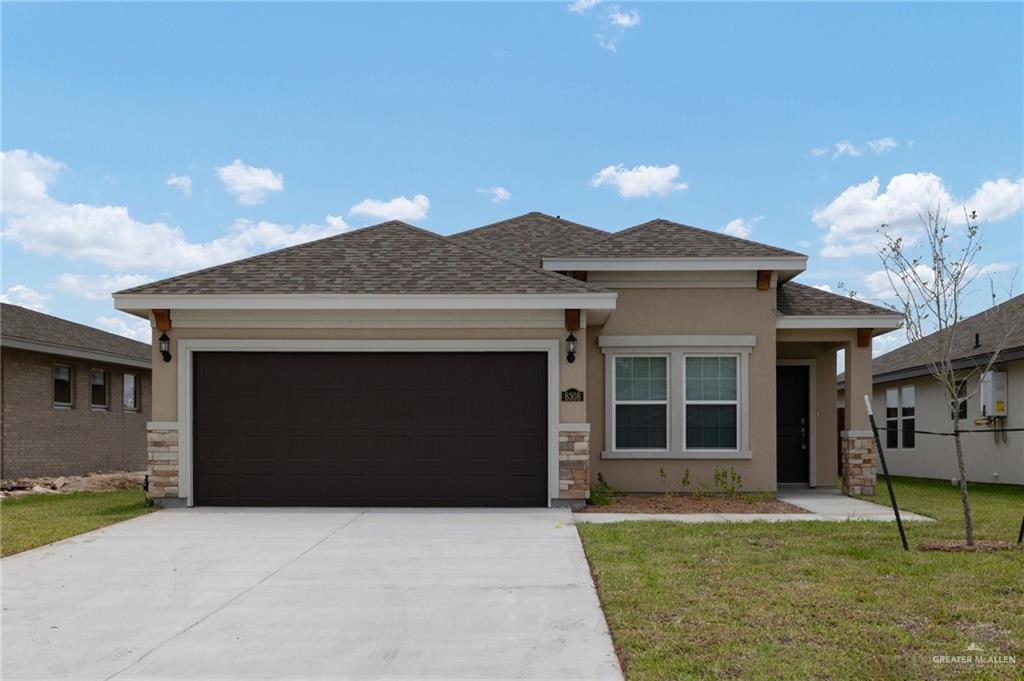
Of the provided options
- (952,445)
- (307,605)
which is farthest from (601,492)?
(952,445)

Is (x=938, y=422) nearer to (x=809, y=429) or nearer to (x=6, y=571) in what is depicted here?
(x=809, y=429)

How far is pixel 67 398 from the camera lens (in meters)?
20.6

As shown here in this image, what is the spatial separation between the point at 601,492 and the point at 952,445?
10726 millimetres

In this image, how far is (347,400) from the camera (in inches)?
491

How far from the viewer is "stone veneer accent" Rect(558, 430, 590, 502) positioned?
12203 millimetres

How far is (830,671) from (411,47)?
42.4ft

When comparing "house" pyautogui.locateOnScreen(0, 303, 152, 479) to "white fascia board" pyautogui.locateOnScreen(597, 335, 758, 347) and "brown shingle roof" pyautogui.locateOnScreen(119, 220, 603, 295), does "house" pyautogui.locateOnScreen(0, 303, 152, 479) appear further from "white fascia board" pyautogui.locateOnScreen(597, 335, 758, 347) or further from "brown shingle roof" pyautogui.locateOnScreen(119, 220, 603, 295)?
"white fascia board" pyautogui.locateOnScreen(597, 335, 758, 347)

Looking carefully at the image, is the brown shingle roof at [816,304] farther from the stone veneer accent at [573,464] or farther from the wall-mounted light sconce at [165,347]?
the wall-mounted light sconce at [165,347]

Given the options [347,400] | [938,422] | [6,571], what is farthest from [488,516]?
[938,422]

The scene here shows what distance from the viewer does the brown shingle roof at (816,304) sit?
14.3m

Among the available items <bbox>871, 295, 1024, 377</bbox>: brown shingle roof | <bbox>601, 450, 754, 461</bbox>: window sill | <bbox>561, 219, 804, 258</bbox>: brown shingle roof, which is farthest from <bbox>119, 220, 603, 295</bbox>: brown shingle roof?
<bbox>871, 295, 1024, 377</bbox>: brown shingle roof

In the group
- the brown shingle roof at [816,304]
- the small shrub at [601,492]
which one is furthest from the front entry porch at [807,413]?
the small shrub at [601,492]

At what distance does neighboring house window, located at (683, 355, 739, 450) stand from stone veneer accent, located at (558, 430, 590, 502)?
2.30 m

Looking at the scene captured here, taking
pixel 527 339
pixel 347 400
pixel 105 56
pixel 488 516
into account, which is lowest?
pixel 488 516
